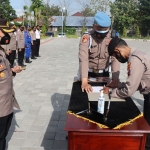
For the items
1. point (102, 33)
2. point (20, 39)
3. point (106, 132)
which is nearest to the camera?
point (106, 132)

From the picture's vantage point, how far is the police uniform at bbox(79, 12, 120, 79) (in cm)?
249

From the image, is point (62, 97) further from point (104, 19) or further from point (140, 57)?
point (140, 57)

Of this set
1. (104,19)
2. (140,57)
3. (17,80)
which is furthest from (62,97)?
(140,57)

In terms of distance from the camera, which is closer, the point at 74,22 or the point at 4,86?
the point at 4,86

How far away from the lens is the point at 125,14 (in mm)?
35188

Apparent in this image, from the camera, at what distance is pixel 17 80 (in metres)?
6.15

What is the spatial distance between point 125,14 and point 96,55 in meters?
34.5

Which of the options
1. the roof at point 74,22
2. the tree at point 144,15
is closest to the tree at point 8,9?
the roof at point 74,22

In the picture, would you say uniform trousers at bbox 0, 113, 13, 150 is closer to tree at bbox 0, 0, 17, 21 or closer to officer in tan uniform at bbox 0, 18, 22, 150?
officer in tan uniform at bbox 0, 18, 22, 150

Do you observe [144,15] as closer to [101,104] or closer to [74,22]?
[74,22]

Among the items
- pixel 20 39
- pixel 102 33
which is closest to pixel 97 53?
pixel 102 33

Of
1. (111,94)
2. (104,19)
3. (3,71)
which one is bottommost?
(111,94)

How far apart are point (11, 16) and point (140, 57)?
45827mm

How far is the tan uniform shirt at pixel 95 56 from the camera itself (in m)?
2.54
